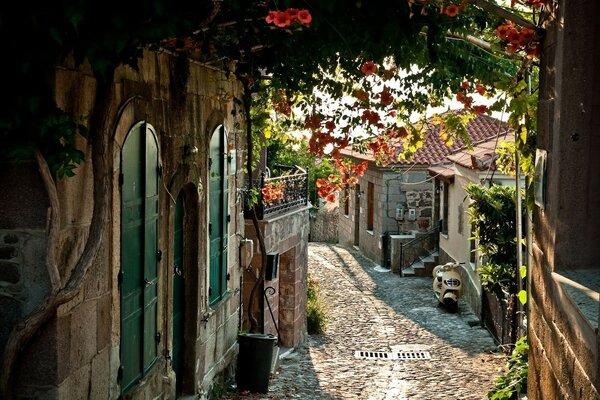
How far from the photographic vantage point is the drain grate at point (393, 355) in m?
13.6

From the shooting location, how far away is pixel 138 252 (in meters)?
6.41

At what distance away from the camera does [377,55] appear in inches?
219

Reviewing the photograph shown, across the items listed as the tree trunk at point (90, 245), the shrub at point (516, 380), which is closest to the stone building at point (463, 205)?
the shrub at point (516, 380)

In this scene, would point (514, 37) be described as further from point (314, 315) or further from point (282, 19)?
point (314, 315)

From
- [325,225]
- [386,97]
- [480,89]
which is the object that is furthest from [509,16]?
[325,225]

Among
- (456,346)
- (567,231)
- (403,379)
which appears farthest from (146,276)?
(456,346)

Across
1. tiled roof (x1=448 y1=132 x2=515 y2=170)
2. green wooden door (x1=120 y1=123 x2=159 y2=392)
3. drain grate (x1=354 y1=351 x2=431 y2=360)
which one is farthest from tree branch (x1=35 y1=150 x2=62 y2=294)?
tiled roof (x1=448 y1=132 x2=515 y2=170)

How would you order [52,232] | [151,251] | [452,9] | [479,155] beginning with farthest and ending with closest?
[479,155]
[151,251]
[452,9]
[52,232]

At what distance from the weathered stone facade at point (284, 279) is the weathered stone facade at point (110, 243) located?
12.2 ft

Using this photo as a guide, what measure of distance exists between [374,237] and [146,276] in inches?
812

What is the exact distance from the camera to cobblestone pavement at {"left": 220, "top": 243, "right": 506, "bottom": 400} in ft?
36.7

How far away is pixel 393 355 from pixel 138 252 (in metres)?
8.09

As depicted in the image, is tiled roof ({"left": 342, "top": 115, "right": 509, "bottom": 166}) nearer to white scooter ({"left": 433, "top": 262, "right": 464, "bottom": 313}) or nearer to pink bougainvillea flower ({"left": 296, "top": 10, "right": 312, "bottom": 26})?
white scooter ({"left": 433, "top": 262, "right": 464, "bottom": 313})

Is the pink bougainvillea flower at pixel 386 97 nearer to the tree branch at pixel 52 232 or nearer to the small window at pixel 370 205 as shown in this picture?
the tree branch at pixel 52 232
